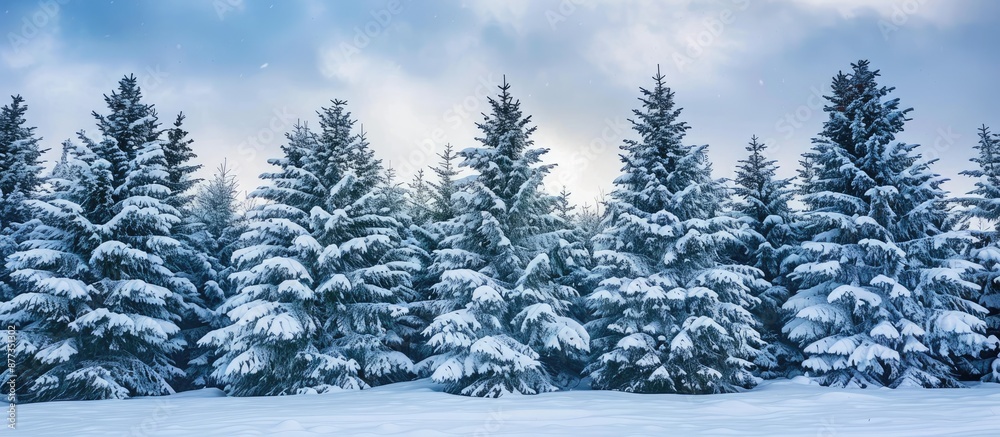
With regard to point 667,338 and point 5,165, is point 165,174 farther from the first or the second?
point 667,338

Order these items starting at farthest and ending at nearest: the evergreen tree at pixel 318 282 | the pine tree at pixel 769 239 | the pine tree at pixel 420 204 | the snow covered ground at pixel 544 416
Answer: the pine tree at pixel 420 204
the pine tree at pixel 769 239
the evergreen tree at pixel 318 282
the snow covered ground at pixel 544 416

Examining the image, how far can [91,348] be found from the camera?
715 inches

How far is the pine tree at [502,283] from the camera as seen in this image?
15.8 metres

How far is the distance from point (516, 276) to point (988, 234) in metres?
15.8

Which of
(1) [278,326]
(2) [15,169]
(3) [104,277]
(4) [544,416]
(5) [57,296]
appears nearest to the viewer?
(4) [544,416]

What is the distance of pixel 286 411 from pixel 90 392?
31.6ft

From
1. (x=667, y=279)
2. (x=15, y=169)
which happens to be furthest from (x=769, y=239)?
(x=15, y=169)

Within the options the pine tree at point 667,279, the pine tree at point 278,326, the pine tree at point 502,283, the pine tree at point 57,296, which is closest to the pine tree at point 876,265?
the pine tree at point 667,279

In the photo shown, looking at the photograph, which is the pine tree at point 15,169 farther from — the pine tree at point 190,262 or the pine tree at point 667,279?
the pine tree at point 667,279

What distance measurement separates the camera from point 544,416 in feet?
35.6

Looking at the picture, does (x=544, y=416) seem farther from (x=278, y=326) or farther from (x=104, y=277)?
(x=104, y=277)

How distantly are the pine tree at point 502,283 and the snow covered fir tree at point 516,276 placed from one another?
0.07 metres

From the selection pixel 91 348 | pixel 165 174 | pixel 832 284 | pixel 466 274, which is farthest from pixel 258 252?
pixel 832 284

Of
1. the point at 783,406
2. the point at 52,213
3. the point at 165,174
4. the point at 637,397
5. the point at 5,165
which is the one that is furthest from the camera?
the point at 5,165
